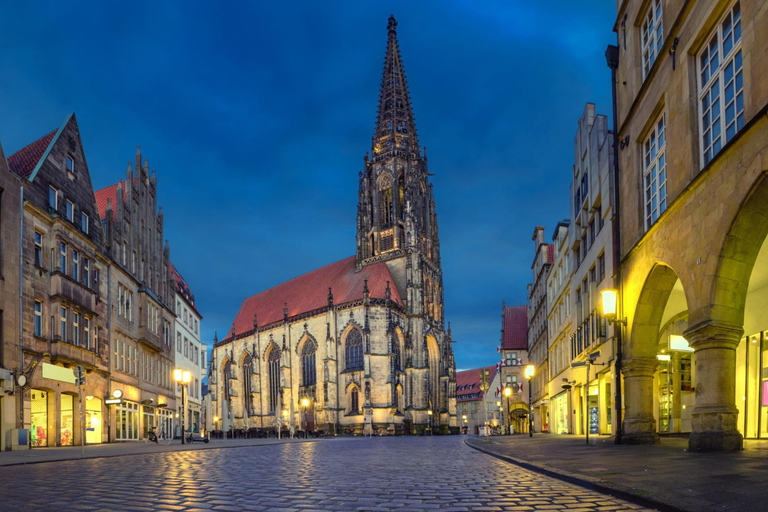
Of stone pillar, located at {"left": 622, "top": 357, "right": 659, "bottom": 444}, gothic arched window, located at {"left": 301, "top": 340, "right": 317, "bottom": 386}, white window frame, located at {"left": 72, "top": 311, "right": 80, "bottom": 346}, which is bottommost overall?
gothic arched window, located at {"left": 301, "top": 340, "right": 317, "bottom": 386}

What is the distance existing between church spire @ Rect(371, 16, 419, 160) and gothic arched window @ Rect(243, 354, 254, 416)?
29705mm

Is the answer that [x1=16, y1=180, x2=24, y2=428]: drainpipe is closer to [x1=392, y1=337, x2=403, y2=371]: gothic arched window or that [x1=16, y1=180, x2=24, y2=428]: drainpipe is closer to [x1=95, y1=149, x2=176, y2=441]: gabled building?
[x1=95, y1=149, x2=176, y2=441]: gabled building

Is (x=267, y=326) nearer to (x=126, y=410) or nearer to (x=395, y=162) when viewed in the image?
(x=395, y=162)

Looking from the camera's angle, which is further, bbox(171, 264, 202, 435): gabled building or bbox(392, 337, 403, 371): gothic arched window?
bbox(392, 337, 403, 371): gothic arched window

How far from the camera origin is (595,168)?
25.6 m

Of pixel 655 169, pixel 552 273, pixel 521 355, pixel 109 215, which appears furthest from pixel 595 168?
pixel 521 355

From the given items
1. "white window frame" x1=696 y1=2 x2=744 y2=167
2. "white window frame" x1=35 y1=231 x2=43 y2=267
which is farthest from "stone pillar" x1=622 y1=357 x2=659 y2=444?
"white window frame" x1=35 y1=231 x2=43 y2=267

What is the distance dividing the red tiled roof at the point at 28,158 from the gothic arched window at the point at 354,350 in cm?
4727

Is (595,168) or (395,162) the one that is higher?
(395,162)

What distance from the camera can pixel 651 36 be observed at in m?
17.8

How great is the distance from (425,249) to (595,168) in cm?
5762

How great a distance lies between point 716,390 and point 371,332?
60.8 m

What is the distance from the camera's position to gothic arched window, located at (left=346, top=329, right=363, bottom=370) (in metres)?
73.6

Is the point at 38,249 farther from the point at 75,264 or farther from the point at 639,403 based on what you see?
the point at 639,403
